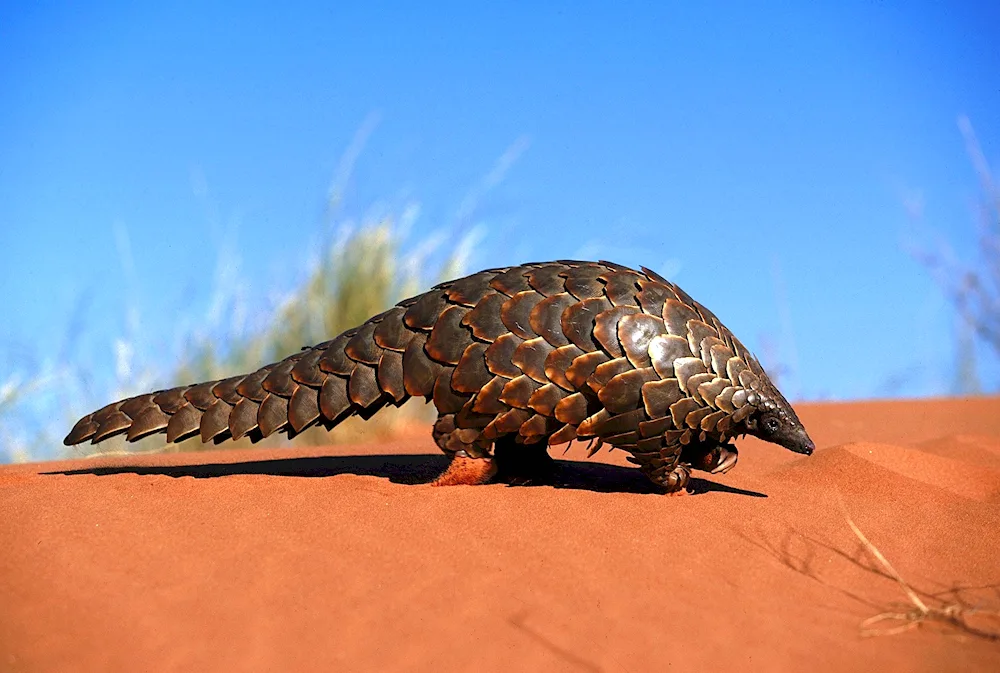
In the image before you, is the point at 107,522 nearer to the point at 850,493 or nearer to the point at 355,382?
the point at 355,382

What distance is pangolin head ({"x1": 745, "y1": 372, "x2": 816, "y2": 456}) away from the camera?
5.40m

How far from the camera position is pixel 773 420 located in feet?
18.0

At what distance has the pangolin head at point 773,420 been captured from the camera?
17.7 ft

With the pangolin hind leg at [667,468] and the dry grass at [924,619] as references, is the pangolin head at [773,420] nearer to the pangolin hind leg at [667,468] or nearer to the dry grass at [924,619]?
the pangolin hind leg at [667,468]

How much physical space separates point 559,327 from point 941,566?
85.1 inches

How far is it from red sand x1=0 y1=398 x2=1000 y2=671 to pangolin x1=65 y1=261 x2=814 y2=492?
32 cm

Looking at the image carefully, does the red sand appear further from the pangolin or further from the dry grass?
the pangolin

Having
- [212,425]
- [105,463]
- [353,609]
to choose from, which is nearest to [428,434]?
[105,463]

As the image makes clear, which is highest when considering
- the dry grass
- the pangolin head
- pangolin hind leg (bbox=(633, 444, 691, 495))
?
the pangolin head

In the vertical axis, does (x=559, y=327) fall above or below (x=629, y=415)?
above

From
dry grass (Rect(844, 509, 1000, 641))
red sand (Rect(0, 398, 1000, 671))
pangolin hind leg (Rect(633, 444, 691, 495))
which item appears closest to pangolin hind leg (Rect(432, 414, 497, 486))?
red sand (Rect(0, 398, 1000, 671))

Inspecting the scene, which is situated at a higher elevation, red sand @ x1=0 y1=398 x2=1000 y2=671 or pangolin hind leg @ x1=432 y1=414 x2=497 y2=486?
pangolin hind leg @ x1=432 y1=414 x2=497 y2=486

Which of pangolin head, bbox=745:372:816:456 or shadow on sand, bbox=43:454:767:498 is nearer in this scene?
pangolin head, bbox=745:372:816:456

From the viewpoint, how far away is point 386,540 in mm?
4508
